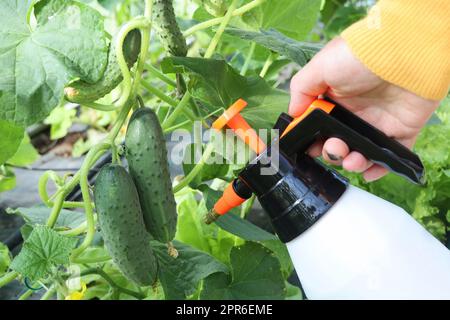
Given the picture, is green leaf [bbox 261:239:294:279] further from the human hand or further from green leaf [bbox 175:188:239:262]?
the human hand

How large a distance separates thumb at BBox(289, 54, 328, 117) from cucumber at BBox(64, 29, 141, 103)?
231 mm

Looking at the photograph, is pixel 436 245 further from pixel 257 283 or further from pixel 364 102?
pixel 257 283

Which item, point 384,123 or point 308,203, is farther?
point 384,123

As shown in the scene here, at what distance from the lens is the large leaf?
0.86m

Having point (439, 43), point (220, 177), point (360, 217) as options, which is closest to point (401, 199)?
point (220, 177)

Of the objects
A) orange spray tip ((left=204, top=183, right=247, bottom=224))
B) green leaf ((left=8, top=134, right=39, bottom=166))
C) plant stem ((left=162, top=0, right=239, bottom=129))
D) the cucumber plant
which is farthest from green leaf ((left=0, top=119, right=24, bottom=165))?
green leaf ((left=8, top=134, right=39, bottom=166))

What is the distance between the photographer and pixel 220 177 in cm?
121

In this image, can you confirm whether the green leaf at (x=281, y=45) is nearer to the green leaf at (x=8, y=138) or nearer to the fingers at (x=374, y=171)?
the fingers at (x=374, y=171)

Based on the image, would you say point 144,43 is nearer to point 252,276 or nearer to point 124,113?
point 124,113

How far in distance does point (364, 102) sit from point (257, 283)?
388mm

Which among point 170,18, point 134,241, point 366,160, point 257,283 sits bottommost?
point 257,283

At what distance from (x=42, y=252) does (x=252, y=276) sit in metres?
0.41

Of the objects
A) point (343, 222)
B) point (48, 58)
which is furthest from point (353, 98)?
point (48, 58)

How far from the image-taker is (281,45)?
100 centimetres
